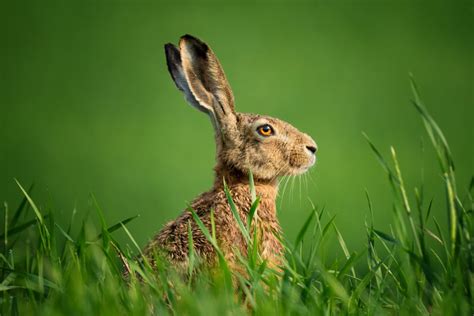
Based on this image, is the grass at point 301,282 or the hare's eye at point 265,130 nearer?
the grass at point 301,282

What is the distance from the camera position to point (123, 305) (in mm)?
2473

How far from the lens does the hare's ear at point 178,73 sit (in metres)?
4.25

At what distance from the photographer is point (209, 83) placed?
4219 millimetres

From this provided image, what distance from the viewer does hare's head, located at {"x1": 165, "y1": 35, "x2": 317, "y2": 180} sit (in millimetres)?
4102

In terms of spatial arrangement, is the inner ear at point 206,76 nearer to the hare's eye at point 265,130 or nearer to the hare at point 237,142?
the hare at point 237,142

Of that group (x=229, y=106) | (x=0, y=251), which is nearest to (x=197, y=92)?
(x=229, y=106)

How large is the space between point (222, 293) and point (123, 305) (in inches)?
15.0

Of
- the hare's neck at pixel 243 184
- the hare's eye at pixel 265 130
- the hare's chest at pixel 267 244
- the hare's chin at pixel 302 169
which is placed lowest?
the hare's chest at pixel 267 244

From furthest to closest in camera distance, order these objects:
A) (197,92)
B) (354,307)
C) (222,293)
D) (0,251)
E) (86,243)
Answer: (197,92), (0,251), (86,243), (354,307), (222,293)

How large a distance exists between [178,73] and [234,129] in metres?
0.50

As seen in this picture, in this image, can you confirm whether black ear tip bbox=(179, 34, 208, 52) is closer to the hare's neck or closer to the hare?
the hare

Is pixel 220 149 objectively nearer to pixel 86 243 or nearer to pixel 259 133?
pixel 259 133

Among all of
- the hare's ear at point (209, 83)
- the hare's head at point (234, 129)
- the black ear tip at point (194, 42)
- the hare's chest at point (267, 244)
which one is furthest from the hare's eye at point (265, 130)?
the hare's chest at point (267, 244)

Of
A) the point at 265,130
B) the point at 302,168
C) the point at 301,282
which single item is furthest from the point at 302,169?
the point at 301,282
